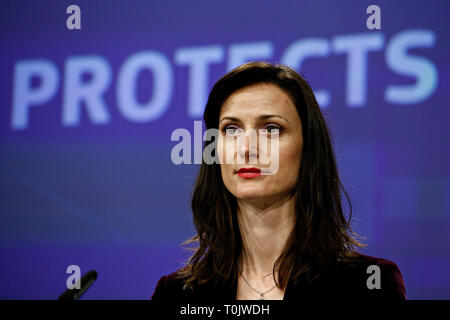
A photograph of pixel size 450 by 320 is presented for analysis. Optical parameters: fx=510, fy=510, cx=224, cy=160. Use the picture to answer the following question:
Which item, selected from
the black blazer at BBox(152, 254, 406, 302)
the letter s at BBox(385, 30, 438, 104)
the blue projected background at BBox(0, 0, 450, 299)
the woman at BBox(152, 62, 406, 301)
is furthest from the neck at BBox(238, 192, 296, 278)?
the letter s at BBox(385, 30, 438, 104)

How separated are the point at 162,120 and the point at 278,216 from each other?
4.70ft

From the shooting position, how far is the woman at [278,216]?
1.62 m

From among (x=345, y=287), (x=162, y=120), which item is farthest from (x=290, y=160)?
(x=162, y=120)

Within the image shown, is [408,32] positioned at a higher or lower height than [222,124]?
higher

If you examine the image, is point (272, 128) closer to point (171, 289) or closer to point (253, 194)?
point (253, 194)

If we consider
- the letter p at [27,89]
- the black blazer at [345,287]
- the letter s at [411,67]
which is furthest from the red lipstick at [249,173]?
the letter p at [27,89]

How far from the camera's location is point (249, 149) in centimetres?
162

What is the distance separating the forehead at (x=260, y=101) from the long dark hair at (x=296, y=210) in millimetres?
22

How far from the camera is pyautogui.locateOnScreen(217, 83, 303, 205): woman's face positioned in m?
1.62
